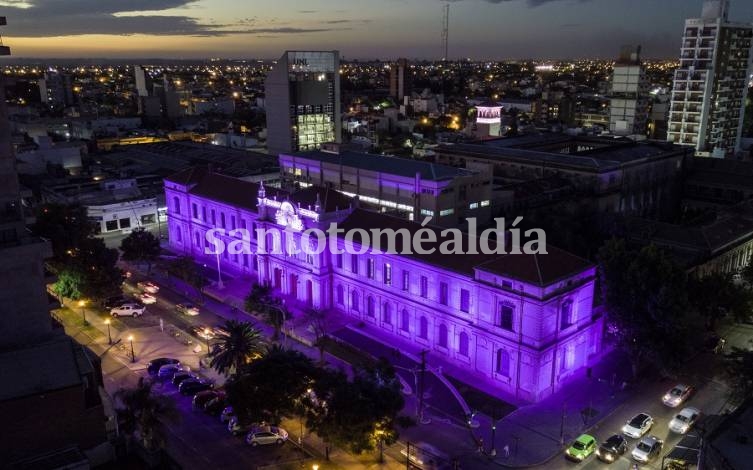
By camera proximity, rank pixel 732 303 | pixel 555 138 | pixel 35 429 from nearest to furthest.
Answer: pixel 35 429 < pixel 732 303 < pixel 555 138

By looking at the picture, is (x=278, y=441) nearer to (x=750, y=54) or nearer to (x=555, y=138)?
(x=555, y=138)

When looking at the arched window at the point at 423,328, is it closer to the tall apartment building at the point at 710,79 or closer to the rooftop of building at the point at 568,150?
the rooftop of building at the point at 568,150

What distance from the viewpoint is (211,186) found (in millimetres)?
81875

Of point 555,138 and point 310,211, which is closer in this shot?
point 310,211

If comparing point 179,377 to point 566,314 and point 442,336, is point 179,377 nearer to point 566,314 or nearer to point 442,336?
point 442,336

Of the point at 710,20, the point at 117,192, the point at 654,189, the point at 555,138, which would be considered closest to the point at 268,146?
the point at 117,192

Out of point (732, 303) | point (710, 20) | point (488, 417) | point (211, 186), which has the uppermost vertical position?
point (710, 20)

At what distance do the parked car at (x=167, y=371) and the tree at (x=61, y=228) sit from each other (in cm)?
2319

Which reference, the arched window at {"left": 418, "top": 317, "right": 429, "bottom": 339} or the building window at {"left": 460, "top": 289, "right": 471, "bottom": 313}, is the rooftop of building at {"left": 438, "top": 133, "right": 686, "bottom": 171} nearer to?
the arched window at {"left": 418, "top": 317, "right": 429, "bottom": 339}

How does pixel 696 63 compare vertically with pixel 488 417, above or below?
above

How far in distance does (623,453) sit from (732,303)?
80.5 ft

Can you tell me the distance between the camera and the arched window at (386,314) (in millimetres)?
59625

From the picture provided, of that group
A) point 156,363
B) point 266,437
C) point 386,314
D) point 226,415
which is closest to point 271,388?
point 266,437

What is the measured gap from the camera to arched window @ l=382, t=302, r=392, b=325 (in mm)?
59625
